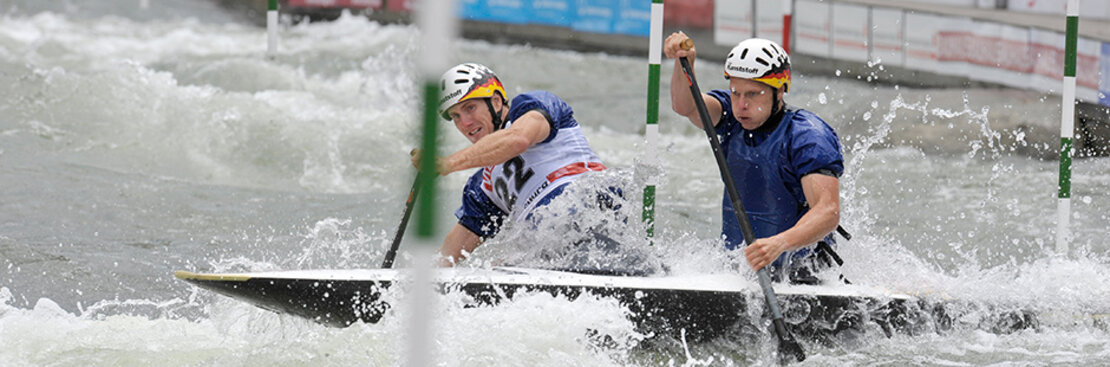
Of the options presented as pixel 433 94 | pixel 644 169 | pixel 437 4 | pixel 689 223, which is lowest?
pixel 689 223

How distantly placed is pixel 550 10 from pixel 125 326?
11898 mm

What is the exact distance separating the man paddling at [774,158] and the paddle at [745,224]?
8cm

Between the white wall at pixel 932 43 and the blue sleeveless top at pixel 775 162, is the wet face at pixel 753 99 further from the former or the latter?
the white wall at pixel 932 43

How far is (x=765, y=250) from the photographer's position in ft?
14.8

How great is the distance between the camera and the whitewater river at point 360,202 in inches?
182

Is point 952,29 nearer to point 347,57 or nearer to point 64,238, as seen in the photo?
point 347,57

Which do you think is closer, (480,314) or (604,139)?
(480,314)

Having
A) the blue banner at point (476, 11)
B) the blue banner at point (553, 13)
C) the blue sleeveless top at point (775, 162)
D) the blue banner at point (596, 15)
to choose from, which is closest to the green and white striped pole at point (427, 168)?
the blue sleeveless top at point (775, 162)

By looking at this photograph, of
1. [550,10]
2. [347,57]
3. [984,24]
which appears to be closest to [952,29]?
[984,24]

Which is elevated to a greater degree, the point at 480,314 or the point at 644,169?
the point at 644,169

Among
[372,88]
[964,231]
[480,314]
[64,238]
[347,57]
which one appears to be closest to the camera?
[480,314]

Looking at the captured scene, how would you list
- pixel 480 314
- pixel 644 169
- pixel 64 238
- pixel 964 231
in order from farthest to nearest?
pixel 964 231
pixel 64 238
pixel 644 169
pixel 480 314

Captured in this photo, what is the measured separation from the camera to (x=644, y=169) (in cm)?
549

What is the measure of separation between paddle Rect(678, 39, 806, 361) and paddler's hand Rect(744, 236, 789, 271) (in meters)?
0.06
